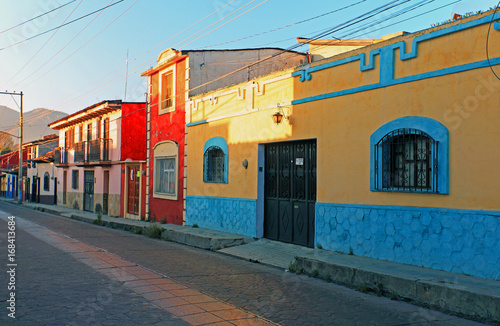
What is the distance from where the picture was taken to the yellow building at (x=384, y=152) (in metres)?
7.32

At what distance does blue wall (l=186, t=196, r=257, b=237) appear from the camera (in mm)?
12766

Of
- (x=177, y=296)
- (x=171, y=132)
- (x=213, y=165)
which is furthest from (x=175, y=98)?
(x=177, y=296)

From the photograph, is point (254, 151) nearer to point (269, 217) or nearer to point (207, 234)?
point (269, 217)

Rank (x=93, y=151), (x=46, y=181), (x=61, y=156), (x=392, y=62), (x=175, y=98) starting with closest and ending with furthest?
(x=392, y=62) < (x=175, y=98) < (x=93, y=151) < (x=61, y=156) < (x=46, y=181)

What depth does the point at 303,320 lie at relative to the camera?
5.67 m

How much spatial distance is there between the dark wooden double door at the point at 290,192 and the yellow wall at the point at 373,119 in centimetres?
40

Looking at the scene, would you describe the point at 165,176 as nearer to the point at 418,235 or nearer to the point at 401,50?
the point at 401,50

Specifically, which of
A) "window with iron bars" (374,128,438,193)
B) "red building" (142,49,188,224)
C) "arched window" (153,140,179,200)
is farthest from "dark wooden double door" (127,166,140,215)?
"window with iron bars" (374,128,438,193)

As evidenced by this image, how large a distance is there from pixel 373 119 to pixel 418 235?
250cm

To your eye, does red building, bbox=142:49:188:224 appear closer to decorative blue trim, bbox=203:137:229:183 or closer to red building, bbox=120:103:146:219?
red building, bbox=120:103:146:219

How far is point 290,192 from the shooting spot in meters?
11.7

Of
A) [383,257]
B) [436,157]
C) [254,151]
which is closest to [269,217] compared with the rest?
[254,151]

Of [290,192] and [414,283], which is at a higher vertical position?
[290,192]

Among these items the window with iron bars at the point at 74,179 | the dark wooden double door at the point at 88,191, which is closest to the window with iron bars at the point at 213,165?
the dark wooden double door at the point at 88,191
